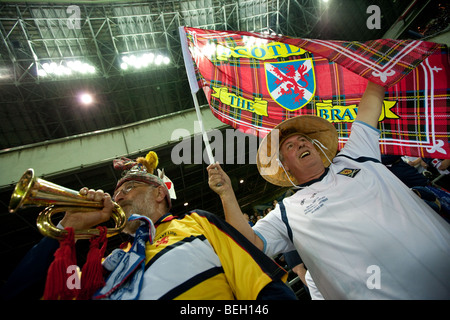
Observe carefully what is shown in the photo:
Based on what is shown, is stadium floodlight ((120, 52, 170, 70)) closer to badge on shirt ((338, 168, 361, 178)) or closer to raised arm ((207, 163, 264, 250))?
raised arm ((207, 163, 264, 250))

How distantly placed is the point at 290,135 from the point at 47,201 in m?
2.20

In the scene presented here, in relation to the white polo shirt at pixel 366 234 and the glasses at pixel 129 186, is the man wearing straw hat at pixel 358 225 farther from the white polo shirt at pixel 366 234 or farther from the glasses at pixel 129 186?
the glasses at pixel 129 186

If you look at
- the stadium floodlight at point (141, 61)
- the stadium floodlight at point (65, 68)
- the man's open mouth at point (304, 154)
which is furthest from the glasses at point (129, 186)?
the stadium floodlight at point (65, 68)

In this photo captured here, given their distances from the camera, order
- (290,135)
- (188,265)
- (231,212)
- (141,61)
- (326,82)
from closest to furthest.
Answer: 1. (188,265)
2. (231,212)
3. (290,135)
4. (326,82)
5. (141,61)

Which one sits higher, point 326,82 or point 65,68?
point 65,68

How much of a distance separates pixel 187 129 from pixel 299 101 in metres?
6.31

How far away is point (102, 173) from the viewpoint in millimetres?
7504

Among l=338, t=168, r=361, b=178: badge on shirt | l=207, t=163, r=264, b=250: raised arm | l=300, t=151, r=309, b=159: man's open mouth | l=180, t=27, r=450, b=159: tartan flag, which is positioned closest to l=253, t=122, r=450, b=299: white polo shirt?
l=338, t=168, r=361, b=178: badge on shirt

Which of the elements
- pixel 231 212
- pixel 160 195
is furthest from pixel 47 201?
pixel 231 212

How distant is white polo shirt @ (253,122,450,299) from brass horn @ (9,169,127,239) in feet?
4.61

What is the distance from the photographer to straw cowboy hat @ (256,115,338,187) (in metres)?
1.99

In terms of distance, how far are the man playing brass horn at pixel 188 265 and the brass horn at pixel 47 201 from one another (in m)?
0.09

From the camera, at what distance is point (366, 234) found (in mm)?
1153

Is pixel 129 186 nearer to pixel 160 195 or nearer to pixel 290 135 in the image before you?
pixel 160 195
